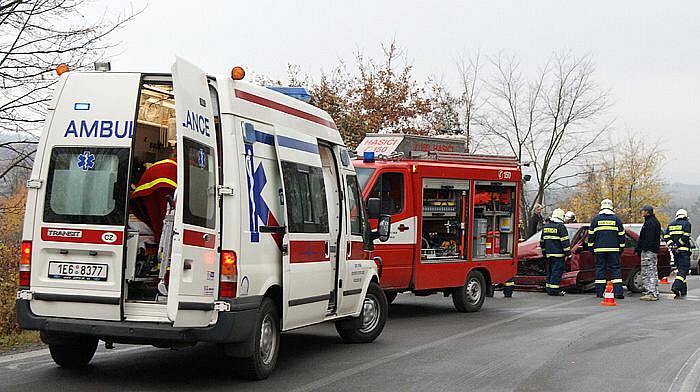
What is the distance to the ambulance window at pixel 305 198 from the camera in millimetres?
8078

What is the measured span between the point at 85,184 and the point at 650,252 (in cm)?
1328

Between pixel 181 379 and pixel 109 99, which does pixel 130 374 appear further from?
pixel 109 99

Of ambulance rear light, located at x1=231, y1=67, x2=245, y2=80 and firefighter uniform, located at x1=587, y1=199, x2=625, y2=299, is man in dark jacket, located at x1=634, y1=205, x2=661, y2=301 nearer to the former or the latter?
firefighter uniform, located at x1=587, y1=199, x2=625, y2=299

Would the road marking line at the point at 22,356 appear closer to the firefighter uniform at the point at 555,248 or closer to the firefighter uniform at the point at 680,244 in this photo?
the firefighter uniform at the point at 555,248

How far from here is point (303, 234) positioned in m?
8.23

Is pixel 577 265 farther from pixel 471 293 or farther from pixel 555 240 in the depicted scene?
pixel 471 293

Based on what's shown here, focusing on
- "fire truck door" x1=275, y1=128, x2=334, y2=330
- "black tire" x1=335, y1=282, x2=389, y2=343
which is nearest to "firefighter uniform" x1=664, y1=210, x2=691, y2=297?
"black tire" x1=335, y1=282, x2=389, y2=343

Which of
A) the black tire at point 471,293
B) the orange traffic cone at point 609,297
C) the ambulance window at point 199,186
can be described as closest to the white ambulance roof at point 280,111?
the ambulance window at point 199,186

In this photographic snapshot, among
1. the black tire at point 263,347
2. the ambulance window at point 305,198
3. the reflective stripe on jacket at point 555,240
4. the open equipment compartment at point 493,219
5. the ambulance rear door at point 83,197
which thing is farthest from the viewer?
the reflective stripe on jacket at point 555,240

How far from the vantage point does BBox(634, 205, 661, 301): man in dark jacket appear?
16984 mm

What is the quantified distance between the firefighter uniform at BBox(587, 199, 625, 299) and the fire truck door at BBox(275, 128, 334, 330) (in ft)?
32.2

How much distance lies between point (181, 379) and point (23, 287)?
1.65 m

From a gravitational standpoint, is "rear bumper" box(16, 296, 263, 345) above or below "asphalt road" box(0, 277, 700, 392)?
above

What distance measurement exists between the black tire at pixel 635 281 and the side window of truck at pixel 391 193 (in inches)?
314
